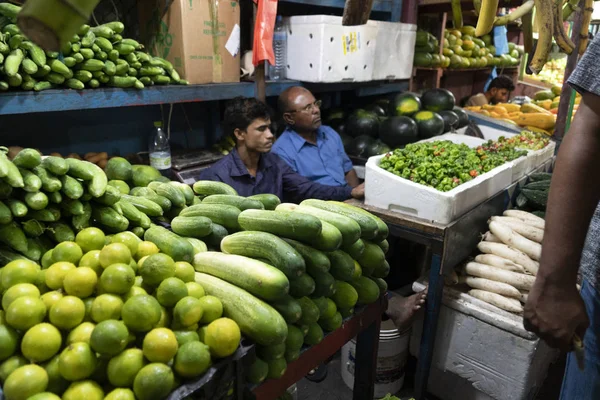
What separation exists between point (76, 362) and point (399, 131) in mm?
3322

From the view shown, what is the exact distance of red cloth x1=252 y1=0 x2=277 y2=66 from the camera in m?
3.07

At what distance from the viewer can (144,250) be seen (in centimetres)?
139

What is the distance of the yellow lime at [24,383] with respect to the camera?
3.31 feet

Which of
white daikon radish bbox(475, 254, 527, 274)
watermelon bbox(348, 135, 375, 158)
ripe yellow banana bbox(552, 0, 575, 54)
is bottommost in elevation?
white daikon radish bbox(475, 254, 527, 274)

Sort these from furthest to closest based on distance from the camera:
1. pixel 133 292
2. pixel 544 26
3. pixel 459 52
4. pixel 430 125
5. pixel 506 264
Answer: pixel 459 52 → pixel 430 125 → pixel 506 264 → pixel 544 26 → pixel 133 292

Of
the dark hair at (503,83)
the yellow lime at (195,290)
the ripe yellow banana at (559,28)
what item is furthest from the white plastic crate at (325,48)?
the dark hair at (503,83)

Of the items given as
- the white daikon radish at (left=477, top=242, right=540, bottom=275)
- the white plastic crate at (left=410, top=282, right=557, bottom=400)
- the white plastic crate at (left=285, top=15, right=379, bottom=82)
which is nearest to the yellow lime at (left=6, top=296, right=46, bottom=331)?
the white plastic crate at (left=410, top=282, right=557, bottom=400)

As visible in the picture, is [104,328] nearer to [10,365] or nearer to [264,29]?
[10,365]

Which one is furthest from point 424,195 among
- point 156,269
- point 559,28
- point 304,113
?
point 156,269

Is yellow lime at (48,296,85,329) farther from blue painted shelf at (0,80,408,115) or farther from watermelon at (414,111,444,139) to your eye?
watermelon at (414,111,444,139)

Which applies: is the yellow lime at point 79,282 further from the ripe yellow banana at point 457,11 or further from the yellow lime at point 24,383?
the ripe yellow banana at point 457,11

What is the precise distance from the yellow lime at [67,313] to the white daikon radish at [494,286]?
2.13 m

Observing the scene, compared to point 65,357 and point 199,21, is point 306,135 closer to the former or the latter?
point 199,21

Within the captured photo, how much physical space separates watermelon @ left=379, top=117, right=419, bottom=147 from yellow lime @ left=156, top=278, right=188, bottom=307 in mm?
3039
